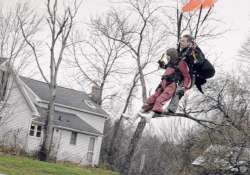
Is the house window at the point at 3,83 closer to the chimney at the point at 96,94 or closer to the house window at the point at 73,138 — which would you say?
the house window at the point at 73,138

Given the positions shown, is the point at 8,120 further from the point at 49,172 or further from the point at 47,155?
the point at 49,172

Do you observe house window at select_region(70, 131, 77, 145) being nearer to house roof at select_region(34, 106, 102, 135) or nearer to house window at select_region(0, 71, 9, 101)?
house roof at select_region(34, 106, 102, 135)

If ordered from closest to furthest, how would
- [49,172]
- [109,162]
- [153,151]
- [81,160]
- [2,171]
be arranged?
1. [2,171]
2. [49,172]
3. [81,160]
4. [109,162]
5. [153,151]

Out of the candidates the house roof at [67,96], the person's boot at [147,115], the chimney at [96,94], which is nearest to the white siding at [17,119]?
the house roof at [67,96]

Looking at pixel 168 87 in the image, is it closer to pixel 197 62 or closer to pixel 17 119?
pixel 197 62

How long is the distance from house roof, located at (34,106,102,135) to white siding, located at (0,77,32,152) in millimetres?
983

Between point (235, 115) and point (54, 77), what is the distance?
13409mm

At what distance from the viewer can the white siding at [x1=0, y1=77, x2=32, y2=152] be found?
39844 millimetres

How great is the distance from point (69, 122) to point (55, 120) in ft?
4.85

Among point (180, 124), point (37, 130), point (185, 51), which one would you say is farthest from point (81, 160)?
point (185, 51)

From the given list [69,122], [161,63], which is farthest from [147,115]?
[69,122]

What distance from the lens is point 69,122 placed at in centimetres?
4425

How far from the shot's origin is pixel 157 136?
68562 mm

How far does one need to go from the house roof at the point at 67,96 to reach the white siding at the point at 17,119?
2.40 m
